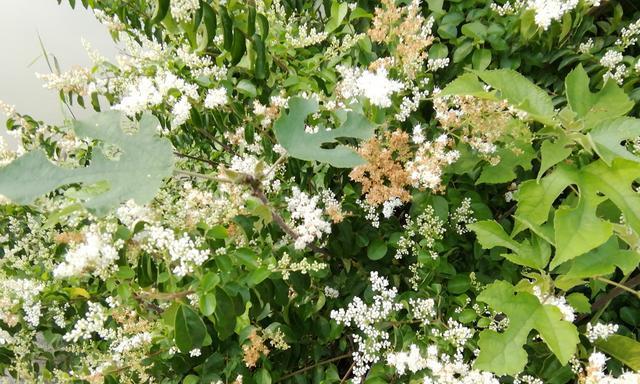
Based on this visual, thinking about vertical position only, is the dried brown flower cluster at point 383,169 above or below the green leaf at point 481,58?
below

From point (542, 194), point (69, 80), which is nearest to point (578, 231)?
point (542, 194)

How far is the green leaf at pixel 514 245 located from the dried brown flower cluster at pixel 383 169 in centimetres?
15

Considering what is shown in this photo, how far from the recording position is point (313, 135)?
736mm

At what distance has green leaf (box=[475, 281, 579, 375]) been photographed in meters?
0.78

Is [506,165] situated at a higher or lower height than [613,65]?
lower

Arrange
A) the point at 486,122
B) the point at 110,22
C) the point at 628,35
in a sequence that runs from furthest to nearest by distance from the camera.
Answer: the point at 110,22, the point at 628,35, the point at 486,122

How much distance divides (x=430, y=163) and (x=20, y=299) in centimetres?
101

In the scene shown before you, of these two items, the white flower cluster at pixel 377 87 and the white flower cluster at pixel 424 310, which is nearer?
the white flower cluster at pixel 377 87

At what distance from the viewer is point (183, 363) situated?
1184mm

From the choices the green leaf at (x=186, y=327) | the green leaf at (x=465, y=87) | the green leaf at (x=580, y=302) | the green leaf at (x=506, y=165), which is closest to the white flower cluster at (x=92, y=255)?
the green leaf at (x=186, y=327)

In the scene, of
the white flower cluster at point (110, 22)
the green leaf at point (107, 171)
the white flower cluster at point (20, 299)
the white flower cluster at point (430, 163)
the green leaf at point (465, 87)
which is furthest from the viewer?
the white flower cluster at point (110, 22)

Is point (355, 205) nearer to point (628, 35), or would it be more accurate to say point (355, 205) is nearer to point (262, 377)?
point (262, 377)

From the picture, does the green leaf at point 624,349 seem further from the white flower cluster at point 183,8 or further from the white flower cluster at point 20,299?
the white flower cluster at point 20,299

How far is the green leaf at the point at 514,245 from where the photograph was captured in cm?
89
